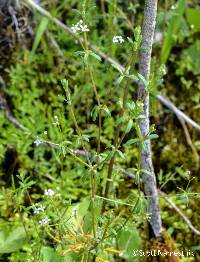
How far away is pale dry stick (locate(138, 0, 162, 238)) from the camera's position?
1.82 meters

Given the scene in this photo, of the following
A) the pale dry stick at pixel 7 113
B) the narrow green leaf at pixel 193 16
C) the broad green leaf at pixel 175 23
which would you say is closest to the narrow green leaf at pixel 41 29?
the pale dry stick at pixel 7 113

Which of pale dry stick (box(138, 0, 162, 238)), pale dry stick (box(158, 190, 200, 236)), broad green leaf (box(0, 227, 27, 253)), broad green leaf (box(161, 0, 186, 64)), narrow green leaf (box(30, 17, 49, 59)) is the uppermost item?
narrow green leaf (box(30, 17, 49, 59))

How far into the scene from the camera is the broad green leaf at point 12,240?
238 cm

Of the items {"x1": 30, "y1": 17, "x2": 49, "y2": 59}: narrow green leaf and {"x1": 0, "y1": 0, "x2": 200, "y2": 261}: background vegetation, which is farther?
{"x1": 30, "y1": 17, "x2": 49, "y2": 59}: narrow green leaf

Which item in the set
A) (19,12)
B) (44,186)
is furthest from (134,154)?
(19,12)

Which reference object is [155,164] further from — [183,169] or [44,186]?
[44,186]

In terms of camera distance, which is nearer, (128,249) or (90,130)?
(128,249)

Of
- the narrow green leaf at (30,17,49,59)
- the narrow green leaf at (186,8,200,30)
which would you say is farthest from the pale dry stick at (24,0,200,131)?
the narrow green leaf at (186,8,200,30)

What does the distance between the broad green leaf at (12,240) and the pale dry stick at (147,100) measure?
2.18ft

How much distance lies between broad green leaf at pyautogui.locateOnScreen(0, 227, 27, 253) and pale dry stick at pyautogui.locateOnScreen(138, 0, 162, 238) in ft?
2.18

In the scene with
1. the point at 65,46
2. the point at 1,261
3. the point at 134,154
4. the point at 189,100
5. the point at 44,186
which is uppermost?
the point at 65,46

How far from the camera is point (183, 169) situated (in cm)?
291

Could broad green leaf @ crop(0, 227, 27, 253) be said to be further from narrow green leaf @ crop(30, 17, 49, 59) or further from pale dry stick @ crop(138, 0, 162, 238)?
narrow green leaf @ crop(30, 17, 49, 59)

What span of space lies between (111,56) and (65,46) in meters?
0.39
